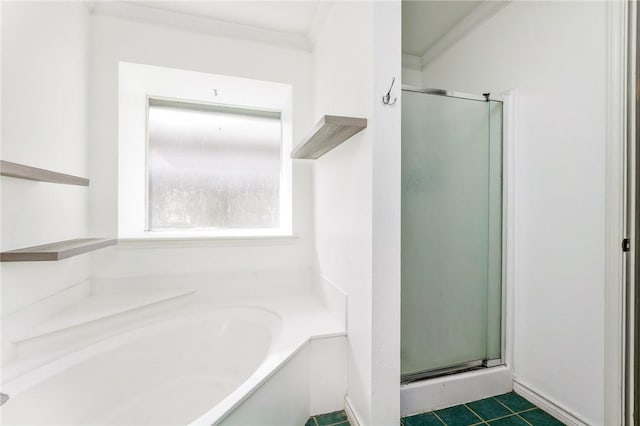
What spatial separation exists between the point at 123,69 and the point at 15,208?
1146 mm

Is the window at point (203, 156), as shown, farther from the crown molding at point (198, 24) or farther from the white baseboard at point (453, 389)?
the white baseboard at point (453, 389)

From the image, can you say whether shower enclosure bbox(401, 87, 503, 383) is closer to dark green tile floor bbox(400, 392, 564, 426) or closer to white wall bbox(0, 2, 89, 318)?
dark green tile floor bbox(400, 392, 564, 426)

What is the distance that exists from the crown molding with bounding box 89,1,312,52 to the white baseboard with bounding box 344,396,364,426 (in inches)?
91.4

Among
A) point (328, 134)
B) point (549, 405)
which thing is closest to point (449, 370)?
point (549, 405)

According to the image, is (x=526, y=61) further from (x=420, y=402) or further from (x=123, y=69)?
(x=123, y=69)

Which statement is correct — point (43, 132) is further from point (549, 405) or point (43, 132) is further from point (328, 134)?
point (549, 405)

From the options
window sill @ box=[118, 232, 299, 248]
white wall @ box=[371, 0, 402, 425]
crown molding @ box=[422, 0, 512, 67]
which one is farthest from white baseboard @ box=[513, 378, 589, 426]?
crown molding @ box=[422, 0, 512, 67]

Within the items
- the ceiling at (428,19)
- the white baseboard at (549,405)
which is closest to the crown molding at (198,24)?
the ceiling at (428,19)

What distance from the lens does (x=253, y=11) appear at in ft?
6.08

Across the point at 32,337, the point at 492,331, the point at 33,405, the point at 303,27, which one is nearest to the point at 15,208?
the point at 32,337

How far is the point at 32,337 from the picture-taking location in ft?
4.18

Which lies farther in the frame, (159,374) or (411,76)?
(411,76)

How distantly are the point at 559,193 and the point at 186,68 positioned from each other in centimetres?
235

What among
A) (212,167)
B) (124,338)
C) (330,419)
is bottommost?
(330,419)
